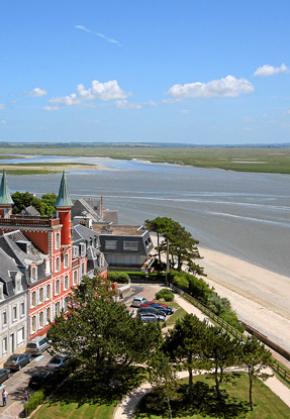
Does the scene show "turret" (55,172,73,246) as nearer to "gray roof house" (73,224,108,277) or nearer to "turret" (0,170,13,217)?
"gray roof house" (73,224,108,277)

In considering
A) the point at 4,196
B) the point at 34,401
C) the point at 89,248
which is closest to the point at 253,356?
the point at 34,401

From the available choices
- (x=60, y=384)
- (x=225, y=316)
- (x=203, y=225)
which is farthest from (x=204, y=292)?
(x=203, y=225)

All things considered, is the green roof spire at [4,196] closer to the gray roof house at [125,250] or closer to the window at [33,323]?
the window at [33,323]

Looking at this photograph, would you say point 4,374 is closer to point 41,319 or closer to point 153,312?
point 41,319

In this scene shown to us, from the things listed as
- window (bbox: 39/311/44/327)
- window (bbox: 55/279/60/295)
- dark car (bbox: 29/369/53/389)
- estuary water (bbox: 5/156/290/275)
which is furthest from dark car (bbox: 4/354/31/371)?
estuary water (bbox: 5/156/290/275)

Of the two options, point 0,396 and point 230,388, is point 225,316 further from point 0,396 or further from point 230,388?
point 0,396
